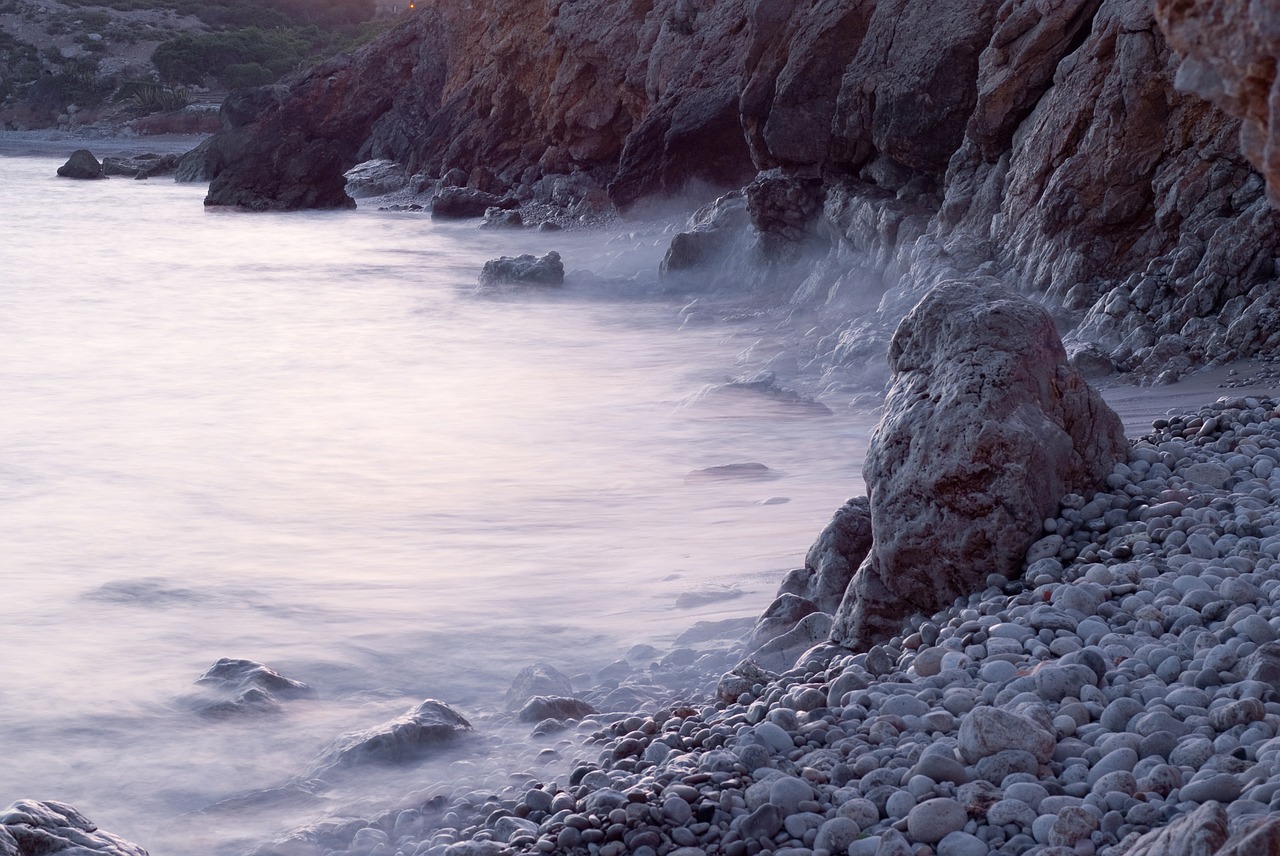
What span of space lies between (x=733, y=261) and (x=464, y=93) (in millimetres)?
16651

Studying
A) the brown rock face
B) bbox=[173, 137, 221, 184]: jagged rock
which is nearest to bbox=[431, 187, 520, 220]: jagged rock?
bbox=[173, 137, 221, 184]: jagged rock

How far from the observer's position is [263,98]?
2970 centimetres

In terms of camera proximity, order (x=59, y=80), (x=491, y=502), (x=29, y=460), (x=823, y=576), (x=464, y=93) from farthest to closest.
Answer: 1. (x=59, y=80)
2. (x=464, y=93)
3. (x=29, y=460)
4. (x=491, y=502)
5. (x=823, y=576)

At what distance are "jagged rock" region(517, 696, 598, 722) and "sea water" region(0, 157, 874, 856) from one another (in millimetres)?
193

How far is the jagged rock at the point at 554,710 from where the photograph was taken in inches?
152

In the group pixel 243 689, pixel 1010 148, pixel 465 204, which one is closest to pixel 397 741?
pixel 243 689

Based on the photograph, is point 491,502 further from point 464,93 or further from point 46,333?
point 464,93

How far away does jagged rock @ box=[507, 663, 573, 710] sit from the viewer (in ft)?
13.3

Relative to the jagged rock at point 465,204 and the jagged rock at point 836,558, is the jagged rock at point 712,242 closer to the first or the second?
the jagged rock at point 836,558

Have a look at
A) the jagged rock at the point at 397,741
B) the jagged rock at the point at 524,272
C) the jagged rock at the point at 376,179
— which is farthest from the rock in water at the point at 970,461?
the jagged rock at the point at 376,179

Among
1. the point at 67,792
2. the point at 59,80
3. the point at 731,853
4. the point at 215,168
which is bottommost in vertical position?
the point at 67,792

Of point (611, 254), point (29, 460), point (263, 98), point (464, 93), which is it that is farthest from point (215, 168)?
point (29, 460)

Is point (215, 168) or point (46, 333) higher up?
point (215, 168)

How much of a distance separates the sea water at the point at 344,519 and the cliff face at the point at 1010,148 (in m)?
1.46
